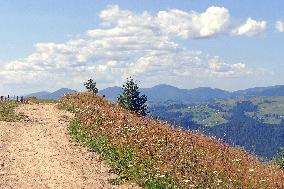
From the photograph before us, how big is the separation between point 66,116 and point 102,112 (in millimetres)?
4258

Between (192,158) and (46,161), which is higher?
(192,158)

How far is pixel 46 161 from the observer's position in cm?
1905

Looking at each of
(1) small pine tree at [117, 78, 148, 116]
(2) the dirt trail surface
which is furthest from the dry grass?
(1) small pine tree at [117, 78, 148, 116]

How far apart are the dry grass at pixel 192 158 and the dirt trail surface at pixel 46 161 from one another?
1.84 m

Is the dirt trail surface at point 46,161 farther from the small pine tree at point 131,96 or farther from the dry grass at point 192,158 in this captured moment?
the small pine tree at point 131,96

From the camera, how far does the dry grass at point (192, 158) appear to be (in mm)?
15336

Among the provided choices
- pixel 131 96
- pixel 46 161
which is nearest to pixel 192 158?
pixel 46 161

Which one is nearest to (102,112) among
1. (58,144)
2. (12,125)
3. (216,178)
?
(12,125)

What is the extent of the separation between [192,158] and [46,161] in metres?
6.33

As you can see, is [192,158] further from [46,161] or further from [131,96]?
[131,96]

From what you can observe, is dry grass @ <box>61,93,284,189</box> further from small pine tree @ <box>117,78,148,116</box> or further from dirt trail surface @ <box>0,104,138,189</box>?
small pine tree @ <box>117,78,148,116</box>

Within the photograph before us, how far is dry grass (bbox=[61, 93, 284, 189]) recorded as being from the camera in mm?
15336

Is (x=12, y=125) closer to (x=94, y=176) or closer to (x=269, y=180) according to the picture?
(x=94, y=176)

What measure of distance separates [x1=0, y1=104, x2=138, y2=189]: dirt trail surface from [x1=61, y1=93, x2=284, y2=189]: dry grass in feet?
6.05
